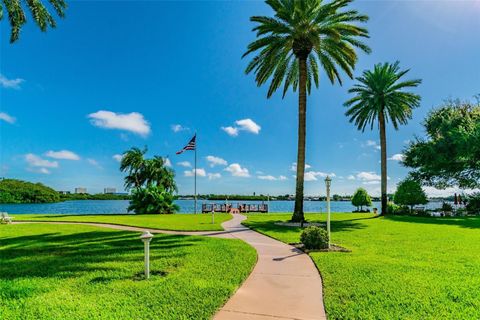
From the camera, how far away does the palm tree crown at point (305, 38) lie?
20078 mm

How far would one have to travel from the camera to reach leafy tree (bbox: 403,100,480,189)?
1142 inches

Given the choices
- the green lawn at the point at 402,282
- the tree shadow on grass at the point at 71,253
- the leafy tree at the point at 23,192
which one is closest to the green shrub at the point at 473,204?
Result: the green lawn at the point at 402,282

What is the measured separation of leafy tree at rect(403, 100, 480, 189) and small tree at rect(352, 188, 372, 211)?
263 inches

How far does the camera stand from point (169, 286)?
6.40 m

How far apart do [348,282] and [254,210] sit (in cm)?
3636

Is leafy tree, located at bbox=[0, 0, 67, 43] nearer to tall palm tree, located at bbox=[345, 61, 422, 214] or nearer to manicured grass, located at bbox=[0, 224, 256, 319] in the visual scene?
manicured grass, located at bbox=[0, 224, 256, 319]

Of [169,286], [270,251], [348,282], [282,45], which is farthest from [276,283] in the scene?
[282,45]

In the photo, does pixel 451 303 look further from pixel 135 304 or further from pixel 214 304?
pixel 135 304

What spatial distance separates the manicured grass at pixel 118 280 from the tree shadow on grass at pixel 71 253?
0.02 meters

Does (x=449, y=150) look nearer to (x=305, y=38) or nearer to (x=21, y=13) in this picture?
(x=305, y=38)

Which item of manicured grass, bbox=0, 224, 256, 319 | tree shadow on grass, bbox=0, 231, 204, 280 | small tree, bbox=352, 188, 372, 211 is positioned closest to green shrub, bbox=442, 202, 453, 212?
small tree, bbox=352, 188, 372, 211

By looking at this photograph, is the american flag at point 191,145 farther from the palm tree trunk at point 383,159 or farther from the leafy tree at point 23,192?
the leafy tree at point 23,192

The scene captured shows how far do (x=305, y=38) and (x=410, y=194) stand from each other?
23663mm

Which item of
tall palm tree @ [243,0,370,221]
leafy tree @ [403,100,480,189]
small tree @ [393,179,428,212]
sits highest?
tall palm tree @ [243,0,370,221]
